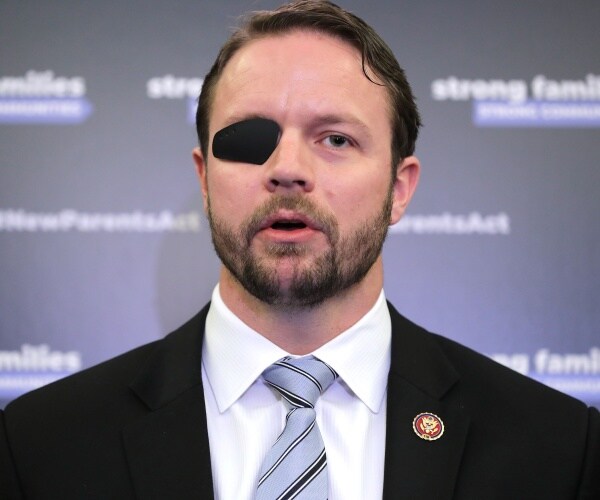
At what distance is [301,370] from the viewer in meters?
2.16

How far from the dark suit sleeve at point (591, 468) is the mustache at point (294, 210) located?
779 millimetres

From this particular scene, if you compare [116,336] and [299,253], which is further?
[116,336]

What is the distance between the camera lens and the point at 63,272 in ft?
9.85

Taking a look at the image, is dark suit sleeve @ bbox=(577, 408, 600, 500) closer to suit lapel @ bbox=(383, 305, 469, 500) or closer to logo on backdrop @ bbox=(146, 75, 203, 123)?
suit lapel @ bbox=(383, 305, 469, 500)

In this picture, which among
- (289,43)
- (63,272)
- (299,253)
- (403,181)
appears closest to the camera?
(299,253)

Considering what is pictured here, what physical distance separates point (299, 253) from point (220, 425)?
44 centimetres

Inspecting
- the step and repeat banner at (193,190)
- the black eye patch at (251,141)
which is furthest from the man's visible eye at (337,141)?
the step and repeat banner at (193,190)

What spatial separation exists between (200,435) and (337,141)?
30.1 inches

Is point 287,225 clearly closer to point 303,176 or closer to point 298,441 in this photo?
point 303,176

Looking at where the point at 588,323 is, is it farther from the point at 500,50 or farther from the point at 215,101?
the point at 215,101

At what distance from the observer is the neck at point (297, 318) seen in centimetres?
222

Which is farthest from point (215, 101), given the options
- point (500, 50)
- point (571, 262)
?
point (571, 262)

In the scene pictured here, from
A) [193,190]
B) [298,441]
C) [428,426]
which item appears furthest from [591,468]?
[193,190]

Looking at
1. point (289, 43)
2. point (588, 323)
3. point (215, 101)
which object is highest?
point (289, 43)
